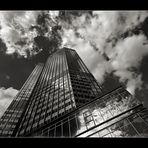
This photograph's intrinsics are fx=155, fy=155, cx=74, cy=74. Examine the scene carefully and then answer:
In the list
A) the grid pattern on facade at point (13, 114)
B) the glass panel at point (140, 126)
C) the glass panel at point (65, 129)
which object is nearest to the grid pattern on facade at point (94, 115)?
the glass panel at point (65, 129)

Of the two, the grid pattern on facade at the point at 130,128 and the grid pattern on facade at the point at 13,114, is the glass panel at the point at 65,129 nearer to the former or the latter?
the grid pattern on facade at the point at 130,128

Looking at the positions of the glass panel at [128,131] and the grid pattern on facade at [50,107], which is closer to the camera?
the glass panel at [128,131]

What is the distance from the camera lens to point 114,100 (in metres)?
25.3

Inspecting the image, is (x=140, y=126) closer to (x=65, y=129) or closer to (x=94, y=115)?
(x=94, y=115)

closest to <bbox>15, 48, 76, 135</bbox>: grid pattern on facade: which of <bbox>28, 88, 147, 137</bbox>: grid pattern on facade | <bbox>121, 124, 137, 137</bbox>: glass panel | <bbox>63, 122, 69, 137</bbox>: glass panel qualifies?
<bbox>28, 88, 147, 137</bbox>: grid pattern on facade

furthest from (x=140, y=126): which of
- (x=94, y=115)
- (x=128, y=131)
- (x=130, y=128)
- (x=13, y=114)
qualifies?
(x=13, y=114)

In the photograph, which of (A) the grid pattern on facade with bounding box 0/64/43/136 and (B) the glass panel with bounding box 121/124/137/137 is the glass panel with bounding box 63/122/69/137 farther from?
(A) the grid pattern on facade with bounding box 0/64/43/136

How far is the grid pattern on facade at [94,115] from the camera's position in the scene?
837 inches

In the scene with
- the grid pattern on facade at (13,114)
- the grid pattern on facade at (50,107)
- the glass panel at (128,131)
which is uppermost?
the grid pattern on facade at (13,114)

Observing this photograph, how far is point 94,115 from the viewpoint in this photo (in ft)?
77.6

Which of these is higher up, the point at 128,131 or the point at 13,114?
the point at 13,114

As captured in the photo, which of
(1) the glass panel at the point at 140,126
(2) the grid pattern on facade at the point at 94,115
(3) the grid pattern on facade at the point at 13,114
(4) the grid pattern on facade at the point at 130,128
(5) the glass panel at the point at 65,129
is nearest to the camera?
(1) the glass panel at the point at 140,126

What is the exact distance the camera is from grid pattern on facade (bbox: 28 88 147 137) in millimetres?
21266
